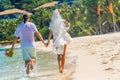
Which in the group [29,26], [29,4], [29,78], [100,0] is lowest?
[29,4]

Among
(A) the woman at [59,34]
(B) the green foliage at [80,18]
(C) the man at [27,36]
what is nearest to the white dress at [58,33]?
(A) the woman at [59,34]

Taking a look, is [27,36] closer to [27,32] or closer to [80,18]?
[27,32]

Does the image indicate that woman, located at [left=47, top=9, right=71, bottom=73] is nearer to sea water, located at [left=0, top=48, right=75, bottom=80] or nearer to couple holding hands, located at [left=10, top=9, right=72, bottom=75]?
couple holding hands, located at [left=10, top=9, right=72, bottom=75]

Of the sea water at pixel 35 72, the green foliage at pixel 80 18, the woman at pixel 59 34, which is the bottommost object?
the green foliage at pixel 80 18

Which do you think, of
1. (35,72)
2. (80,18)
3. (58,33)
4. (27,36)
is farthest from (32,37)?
(80,18)

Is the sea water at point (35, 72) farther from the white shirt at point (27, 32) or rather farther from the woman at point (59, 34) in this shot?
the white shirt at point (27, 32)

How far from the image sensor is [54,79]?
840cm

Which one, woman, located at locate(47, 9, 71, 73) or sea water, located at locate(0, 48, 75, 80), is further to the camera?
woman, located at locate(47, 9, 71, 73)

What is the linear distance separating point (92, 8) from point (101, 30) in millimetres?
2703

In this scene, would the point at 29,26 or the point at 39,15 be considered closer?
the point at 29,26

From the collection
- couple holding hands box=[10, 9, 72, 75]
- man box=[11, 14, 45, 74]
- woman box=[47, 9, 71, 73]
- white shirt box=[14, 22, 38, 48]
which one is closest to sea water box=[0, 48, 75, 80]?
couple holding hands box=[10, 9, 72, 75]

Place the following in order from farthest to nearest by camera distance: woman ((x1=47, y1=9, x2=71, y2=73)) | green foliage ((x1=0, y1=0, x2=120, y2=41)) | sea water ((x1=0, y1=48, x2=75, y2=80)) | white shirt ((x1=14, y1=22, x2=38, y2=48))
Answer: green foliage ((x1=0, y1=0, x2=120, y2=41)) < woman ((x1=47, y1=9, x2=71, y2=73)) < sea water ((x1=0, y1=48, x2=75, y2=80)) < white shirt ((x1=14, y1=22, x2=38, y2=48))

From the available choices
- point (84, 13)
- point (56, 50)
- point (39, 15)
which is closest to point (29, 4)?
point (39, 15)

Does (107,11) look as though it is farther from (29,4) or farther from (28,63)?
(28,63)
